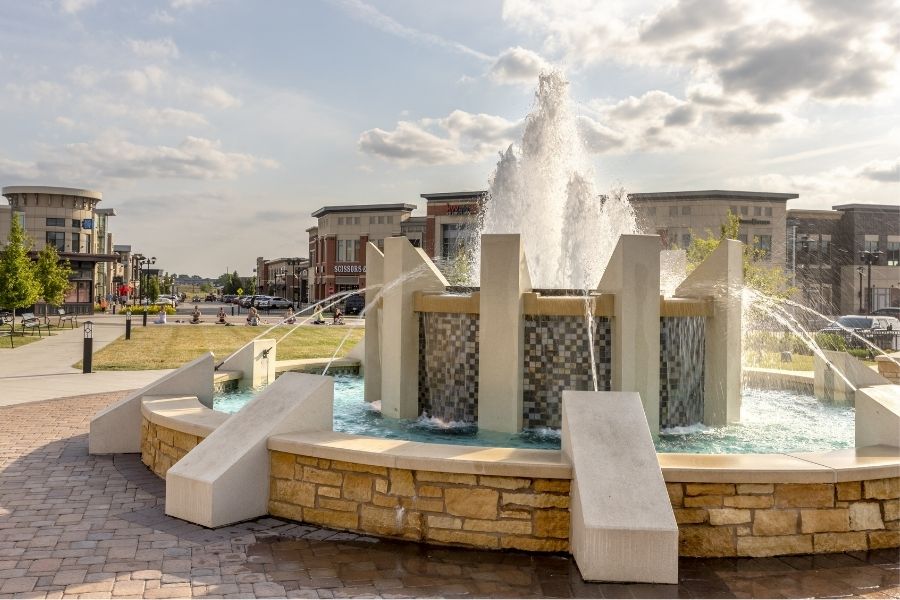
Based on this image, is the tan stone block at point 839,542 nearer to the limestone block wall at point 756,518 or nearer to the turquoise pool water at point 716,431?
the limestone block wall at point 756,518

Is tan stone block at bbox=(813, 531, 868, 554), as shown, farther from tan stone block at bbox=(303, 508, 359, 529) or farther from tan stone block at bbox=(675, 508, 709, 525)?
tan stone block at bbox=(303, 508, 359, 529)

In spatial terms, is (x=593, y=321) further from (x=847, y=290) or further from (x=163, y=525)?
(x=847, y=290)

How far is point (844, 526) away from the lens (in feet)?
18.1

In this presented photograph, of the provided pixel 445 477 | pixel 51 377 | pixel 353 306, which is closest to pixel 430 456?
pixel 445 477

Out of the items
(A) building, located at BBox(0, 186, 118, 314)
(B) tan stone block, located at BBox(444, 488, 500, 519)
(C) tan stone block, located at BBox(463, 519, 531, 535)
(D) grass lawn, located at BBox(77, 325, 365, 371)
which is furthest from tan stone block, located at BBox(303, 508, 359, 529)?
(A) building, located at BBox(0, 186, 118, 314)

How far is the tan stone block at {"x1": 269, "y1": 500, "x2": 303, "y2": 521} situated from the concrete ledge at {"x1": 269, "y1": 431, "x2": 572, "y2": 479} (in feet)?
1.70

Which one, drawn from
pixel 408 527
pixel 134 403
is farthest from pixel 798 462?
pixel 134 403

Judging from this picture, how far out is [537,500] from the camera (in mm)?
5473

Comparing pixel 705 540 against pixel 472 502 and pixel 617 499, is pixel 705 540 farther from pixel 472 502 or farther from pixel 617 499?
pixel 472 502

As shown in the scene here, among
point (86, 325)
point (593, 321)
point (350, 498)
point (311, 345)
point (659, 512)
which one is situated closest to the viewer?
point (659, 512)

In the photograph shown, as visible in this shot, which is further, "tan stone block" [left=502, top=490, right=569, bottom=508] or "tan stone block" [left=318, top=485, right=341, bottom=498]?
"tan stone block" [left=318, top=485, right=341, bottom=498]

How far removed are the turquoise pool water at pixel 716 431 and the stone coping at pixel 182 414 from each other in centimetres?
187

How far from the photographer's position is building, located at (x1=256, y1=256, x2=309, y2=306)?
101250 mm

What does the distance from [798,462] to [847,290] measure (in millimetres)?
71781
